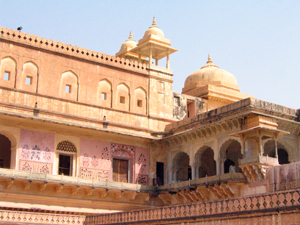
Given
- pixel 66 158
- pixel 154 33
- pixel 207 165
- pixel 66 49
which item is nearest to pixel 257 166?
pixel 207 165

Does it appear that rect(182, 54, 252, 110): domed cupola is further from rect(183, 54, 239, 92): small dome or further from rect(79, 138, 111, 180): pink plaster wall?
rect(79, 138, 111, 180): pink plaster wall

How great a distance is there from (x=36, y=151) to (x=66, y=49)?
3.98 metres

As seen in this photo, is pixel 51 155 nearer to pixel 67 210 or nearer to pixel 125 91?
pixel 67 210

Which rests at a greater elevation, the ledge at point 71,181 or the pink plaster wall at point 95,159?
the pink plaster wall at point 95,159

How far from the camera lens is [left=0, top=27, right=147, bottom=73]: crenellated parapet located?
54.1 ft

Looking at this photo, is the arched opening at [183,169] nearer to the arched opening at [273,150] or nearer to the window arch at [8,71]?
the arched opening at [273,150]

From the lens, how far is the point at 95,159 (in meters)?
17.0

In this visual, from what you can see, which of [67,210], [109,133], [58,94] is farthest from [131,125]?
[67,210]

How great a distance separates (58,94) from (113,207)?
172 inches

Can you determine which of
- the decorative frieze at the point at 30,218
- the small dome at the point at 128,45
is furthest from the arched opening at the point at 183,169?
the small dome at the point at 128,45

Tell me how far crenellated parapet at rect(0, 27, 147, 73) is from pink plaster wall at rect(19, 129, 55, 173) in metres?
3.15

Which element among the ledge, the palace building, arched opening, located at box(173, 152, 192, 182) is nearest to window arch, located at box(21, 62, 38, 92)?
the palace building

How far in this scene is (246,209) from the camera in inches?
356

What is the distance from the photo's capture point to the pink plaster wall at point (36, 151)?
15.6m
